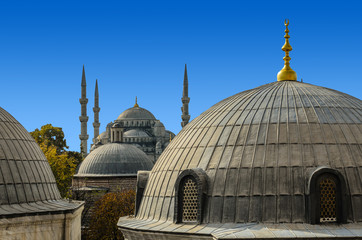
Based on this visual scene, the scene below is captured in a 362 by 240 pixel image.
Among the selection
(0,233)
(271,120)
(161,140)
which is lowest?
(0,233)

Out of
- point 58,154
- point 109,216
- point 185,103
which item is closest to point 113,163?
point 58,154

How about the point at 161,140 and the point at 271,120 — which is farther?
the point at 161,140

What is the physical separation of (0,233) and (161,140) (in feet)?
325

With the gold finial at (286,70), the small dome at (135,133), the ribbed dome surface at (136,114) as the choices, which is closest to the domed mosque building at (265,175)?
the gold finial at (286,70)

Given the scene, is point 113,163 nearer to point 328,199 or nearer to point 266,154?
point 266,154

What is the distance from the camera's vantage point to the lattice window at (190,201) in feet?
56.2

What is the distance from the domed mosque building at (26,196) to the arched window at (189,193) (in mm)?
5000

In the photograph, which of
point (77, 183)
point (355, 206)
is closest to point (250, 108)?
point (355, 206)

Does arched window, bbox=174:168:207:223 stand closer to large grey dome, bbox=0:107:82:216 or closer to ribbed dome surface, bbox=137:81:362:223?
ribbed dome surface, bbox=137:81:362:223

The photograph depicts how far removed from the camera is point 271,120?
1780 cm

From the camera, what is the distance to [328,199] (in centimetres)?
1605

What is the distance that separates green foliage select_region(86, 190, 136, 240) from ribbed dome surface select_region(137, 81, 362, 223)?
72.0ft

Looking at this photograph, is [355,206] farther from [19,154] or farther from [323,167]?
[19,154]

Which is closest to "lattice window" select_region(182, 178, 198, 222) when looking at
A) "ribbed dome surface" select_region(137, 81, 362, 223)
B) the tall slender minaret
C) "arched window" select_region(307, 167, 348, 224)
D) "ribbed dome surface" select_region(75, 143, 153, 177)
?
"ribbed dome surface" select_region(137, 81, 362, 223)
